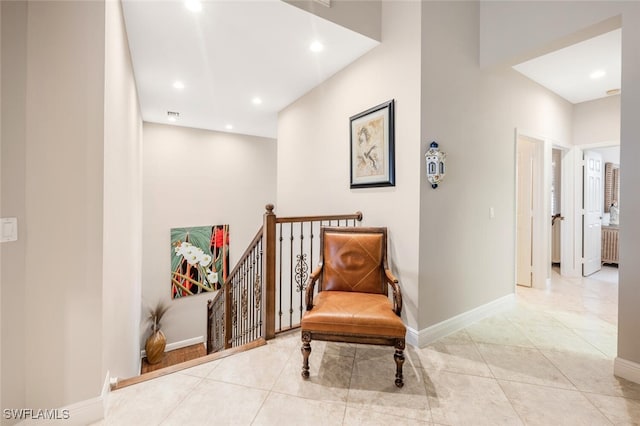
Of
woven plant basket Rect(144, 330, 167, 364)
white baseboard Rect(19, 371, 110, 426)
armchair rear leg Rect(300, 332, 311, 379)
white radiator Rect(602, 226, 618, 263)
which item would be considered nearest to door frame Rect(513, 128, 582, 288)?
white radiator Rect(602, 226, 618, 263)

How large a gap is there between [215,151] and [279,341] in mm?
4682

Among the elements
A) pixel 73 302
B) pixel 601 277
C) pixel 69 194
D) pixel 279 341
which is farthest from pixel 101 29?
pixel 601 277

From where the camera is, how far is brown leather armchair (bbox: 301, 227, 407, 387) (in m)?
1.82

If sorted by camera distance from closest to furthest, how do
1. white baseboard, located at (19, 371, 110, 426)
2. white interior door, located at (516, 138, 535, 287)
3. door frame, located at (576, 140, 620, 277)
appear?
white baseboard, located at (19, 371, 110, 426), white interior door, located at (516, 138, 535, 287), door frame, located at (576, 140, 620, 277)

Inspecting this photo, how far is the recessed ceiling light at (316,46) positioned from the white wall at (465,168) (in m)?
0.99

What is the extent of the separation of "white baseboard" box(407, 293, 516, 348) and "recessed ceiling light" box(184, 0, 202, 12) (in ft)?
10.6

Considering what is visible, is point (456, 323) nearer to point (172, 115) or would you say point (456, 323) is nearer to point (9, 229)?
point (9, 229)

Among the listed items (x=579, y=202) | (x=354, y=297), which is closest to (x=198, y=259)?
(x=354, y=297)

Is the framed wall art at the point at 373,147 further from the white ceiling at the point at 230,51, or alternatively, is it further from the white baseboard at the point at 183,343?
the white baseboard at the point at 183,343

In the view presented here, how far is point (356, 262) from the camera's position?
243 cm

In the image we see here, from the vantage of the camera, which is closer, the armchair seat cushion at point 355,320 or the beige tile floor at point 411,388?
the beige tile floor at point 411,388

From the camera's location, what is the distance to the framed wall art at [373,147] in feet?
8.52

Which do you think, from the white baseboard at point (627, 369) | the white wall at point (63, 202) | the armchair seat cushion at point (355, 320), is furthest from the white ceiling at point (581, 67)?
the white wall at point (63, 202)

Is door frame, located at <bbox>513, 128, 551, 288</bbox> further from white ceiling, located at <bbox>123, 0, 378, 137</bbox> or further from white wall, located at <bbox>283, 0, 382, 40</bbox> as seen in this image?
white ceiling, located at <bbox>123, 0, 378, 137</bbox>
